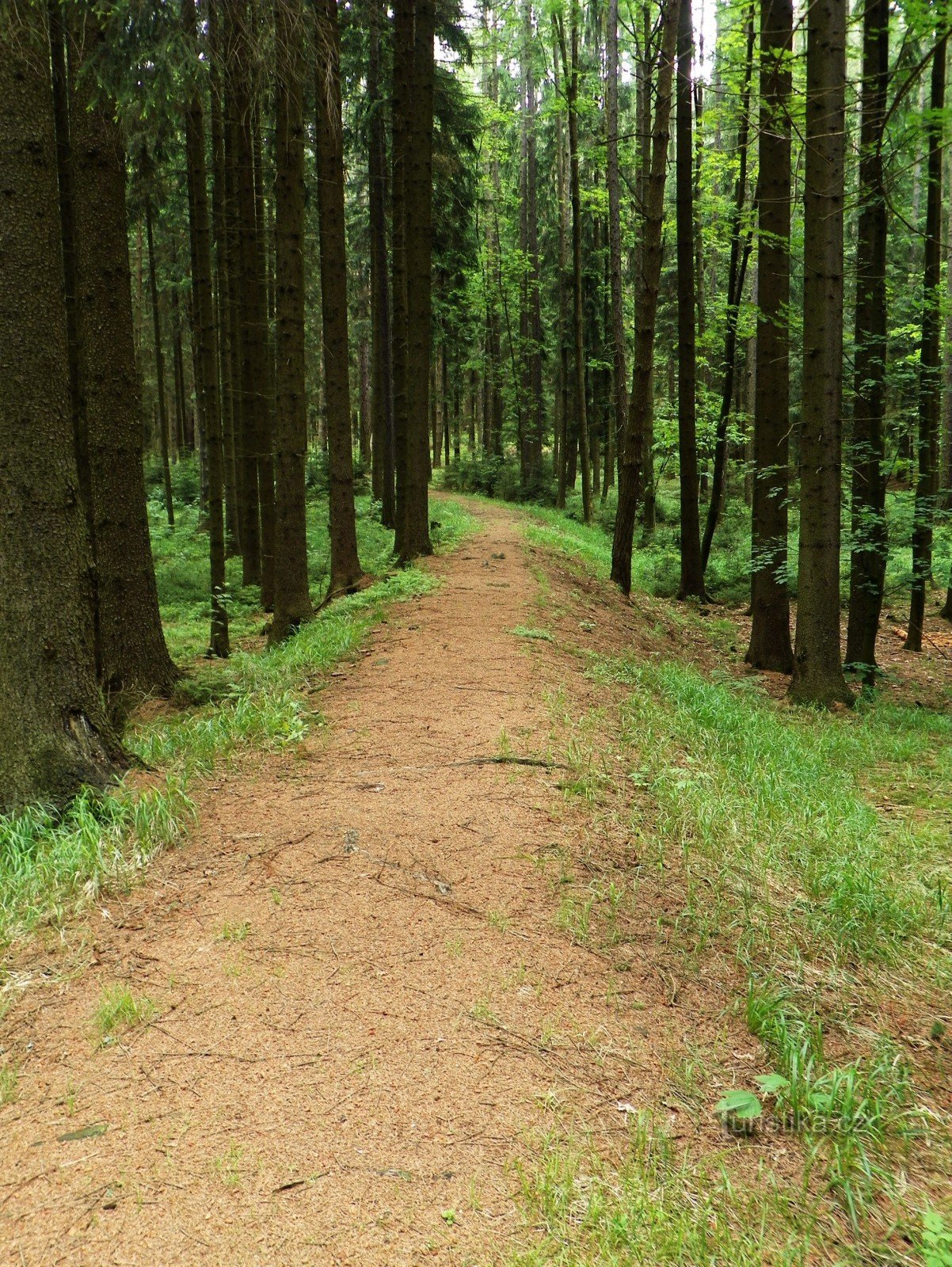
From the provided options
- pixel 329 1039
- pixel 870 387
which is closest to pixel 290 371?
pixel 870 387

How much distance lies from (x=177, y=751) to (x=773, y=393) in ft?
28.5

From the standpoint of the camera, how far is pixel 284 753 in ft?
18.9

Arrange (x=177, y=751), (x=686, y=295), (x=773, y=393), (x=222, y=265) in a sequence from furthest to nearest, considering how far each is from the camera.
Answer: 1. (x=222, y=265)
2. (x=686, y=295)
3. (x=773, y=393)
4. (x=177, y=751)

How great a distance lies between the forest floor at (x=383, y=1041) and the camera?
2.29 m

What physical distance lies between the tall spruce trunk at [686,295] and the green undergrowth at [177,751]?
5.80 meters

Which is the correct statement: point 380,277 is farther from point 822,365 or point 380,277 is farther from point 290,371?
point 822,365

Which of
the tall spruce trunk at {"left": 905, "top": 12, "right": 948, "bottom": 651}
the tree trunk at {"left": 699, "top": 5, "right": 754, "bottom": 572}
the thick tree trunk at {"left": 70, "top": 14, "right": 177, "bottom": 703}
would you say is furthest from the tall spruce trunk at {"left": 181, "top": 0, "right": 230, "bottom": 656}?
the tree trunk at {"left": 699, "top": 5, "right": 754, "bottom": 572}

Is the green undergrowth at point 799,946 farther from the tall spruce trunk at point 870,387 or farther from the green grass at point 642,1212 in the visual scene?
the tall spruce trunk at point 870,387

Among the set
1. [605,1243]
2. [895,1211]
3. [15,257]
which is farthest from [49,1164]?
[15,257]

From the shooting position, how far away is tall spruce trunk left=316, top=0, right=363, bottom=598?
36.0 feet

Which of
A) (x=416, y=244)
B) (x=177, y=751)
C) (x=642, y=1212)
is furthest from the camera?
(x=416, y=244)

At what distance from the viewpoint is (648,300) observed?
1298 centimetres

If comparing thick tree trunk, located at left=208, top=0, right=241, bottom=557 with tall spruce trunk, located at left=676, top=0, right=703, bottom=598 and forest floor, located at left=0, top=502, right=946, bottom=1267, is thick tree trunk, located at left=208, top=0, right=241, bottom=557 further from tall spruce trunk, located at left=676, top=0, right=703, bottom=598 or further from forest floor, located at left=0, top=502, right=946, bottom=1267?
tall spruce trunk, located at left=676, top=0, right=703, bottom=598

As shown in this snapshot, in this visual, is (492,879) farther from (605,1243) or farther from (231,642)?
(231,642)
